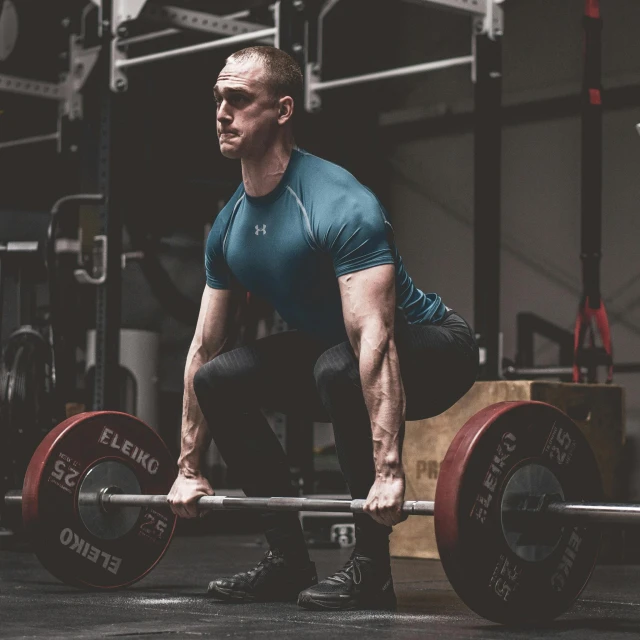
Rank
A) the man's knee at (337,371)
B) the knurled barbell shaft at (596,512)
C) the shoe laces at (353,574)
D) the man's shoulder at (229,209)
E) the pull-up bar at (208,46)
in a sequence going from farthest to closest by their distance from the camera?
the pull-up bar at (208,46) → the man's shoulder at (229,209) → the shoe laces at (353,574) → the man's knee at (337,371) → the knurled barbell shaft at (596,512)

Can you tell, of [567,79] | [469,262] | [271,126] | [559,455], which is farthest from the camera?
[469,262]

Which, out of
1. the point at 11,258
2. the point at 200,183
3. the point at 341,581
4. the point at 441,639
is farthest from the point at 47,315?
the point at 441,639

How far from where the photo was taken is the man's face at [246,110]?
255 cm

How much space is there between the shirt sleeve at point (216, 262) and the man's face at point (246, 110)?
196 millimetres

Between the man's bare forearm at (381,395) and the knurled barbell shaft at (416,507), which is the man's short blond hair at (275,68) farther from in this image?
the knurled barbell shaft at (416,507)

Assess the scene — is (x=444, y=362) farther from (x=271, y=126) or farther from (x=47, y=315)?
(x=47, y=315)

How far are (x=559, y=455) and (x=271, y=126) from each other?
86 centimetres

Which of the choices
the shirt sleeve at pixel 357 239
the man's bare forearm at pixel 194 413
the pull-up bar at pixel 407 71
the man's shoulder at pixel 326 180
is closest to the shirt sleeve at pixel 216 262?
the man's bare forearm at pixel 194 413

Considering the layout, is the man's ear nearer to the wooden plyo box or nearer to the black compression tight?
the black compression tight

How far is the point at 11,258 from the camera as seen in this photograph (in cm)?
466

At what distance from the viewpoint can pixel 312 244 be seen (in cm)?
246

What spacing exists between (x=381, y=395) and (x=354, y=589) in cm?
43

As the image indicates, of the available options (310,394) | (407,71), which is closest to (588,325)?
(407,71)

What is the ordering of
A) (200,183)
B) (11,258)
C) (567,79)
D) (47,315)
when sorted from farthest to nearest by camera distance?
(567,79) → (200,183) → (47,315) → (11,258)
